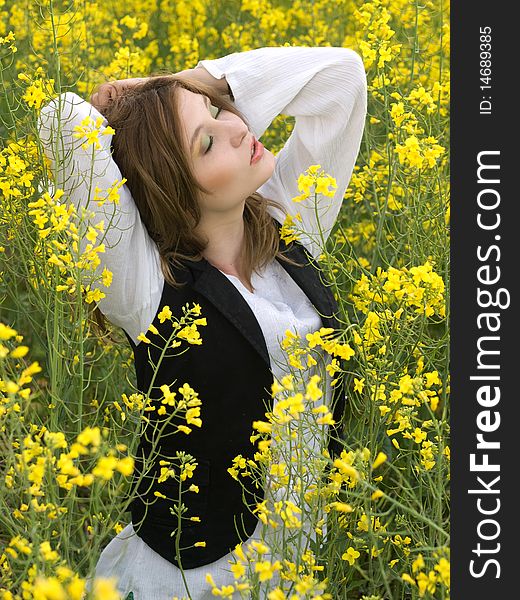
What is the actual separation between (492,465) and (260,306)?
24.5 inches

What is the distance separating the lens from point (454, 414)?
5.84ft

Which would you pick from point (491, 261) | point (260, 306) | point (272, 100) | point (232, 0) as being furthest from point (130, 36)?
point (491, 261)

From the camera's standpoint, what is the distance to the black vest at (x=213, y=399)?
2037mm

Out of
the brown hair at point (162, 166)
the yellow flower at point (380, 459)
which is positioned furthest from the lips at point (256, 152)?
the yellow flower at point (380, 459)

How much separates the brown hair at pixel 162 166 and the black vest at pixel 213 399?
0.08m

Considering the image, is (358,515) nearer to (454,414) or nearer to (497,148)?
(454,414)

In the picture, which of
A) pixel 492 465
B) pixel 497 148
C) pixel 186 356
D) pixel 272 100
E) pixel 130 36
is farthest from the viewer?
pixel 130 36

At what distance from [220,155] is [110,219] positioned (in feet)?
0.91

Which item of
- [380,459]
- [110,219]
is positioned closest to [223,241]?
[110,219]

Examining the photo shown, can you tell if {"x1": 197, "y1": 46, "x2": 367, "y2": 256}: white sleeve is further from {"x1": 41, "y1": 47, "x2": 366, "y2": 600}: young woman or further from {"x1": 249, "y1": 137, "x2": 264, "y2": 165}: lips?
{"x1": 249, "y1": 137, "x2": 264, "y2": 165}: lips

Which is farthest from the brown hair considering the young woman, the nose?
the nose

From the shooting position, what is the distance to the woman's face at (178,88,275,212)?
6.75 ft

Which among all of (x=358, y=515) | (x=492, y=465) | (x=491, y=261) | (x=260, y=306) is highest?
(x=491, y=261)

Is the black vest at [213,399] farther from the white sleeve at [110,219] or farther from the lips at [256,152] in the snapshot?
the lips at [256,152]
